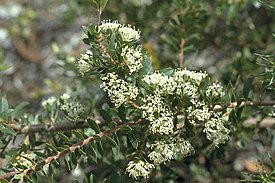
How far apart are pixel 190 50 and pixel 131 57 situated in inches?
27.8

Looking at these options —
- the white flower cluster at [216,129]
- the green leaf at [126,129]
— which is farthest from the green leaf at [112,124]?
the white flower cluster at [216,129]

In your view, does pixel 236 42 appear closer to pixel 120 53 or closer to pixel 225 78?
pixel 225 78

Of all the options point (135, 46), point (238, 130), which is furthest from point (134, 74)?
point (238, 130)

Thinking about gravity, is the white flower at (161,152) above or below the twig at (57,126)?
below

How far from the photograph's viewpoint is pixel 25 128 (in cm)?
162

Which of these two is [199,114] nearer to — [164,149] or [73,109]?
[164,149]

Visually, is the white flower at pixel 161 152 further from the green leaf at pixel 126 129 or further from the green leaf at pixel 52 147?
the green leaf at pixel 52 147

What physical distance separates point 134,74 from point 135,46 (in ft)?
0.24

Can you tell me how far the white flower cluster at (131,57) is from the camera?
51.4 inches

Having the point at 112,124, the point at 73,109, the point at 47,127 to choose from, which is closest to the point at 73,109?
the point at 73,109

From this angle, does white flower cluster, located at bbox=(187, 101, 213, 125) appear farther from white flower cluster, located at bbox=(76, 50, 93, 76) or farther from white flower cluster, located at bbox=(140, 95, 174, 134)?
white flower cluster, located at bbox=(76, 50, 93, 76)

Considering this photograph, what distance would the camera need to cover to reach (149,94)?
1.35m

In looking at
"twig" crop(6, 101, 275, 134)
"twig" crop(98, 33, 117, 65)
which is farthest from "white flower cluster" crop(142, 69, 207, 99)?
"twig" crop(6, 101, 275, 134)

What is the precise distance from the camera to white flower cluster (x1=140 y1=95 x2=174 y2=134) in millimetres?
1288
